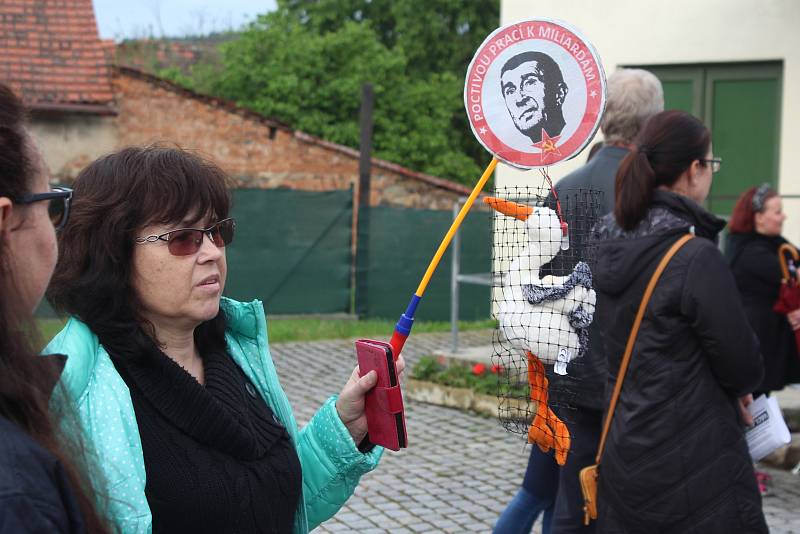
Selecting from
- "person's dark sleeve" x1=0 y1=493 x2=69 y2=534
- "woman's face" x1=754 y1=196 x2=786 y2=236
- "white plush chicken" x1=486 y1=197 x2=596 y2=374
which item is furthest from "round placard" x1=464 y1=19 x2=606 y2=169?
"woman's face" x1=754 y1=196 x2=786 y2=236

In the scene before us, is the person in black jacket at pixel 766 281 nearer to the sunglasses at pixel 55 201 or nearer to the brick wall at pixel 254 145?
the sunglasses at pixel 55 201

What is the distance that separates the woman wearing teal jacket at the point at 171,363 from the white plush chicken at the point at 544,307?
0.36 m

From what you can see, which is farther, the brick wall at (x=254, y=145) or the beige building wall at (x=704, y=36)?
the brick wall at (x=254, y=145)

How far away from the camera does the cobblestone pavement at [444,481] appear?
5523 millimetres

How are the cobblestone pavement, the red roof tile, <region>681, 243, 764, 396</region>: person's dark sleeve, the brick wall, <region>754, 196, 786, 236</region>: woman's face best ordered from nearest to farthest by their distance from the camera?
<region>681, 243, 764, 396</region>: person's dark sleeve → the cobblestone pavement → <region>754, 196, 786, 236</region>: woman's face → the red roof tile → the brick wall

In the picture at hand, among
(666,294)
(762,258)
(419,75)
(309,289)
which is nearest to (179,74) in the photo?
(419,75)

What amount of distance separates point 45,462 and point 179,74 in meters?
26.5

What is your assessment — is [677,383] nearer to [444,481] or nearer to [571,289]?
[571,289]

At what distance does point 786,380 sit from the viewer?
20.5 ft

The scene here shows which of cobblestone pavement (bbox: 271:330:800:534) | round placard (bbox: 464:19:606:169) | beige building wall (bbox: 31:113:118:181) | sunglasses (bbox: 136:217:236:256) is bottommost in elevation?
cobblestone pavement (bbox: 271:330:800:534)

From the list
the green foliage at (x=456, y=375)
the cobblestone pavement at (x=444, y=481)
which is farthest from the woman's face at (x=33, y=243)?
the green foliage at (x=456, y=375)

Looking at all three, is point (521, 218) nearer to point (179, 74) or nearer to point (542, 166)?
point (542, 166)

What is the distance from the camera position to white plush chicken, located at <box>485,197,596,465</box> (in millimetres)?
2225

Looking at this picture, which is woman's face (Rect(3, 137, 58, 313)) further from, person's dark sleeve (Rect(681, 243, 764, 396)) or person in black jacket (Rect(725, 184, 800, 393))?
person in black jacket (Rect(725, 184, 800, 393))
